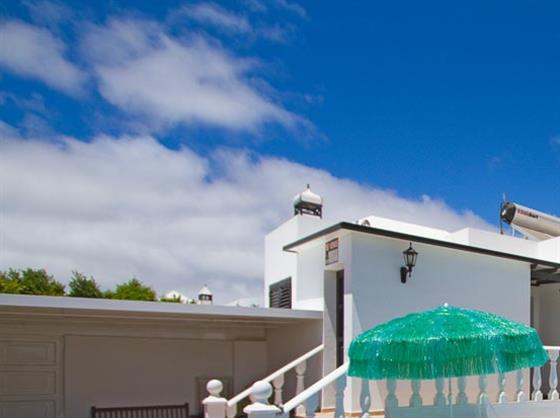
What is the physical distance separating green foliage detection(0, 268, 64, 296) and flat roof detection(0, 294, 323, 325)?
17022 millimetres

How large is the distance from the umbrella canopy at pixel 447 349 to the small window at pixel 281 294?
5.47 metres

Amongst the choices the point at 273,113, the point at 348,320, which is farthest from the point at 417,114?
the point at 348,320

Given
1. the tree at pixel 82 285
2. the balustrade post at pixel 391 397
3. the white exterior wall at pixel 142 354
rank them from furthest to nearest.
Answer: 1. the tree at pixel 82 285
2. the white exterior wall at pixel 142 354
3. the balustrade post at pixel 391 397

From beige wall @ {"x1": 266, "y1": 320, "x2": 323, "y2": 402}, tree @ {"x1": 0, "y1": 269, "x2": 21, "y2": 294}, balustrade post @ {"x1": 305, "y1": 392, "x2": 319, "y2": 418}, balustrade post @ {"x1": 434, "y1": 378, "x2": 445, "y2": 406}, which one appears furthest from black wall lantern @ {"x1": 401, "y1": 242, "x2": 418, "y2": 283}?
tree @ {"x1": 0, "y1": 269, "x2": 21, "y2": 294}

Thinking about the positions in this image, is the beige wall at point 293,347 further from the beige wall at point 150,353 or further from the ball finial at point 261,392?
the ball finial at point 261,392

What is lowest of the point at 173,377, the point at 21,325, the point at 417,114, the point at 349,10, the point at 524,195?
the point at 173,377

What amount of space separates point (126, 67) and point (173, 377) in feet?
19.0

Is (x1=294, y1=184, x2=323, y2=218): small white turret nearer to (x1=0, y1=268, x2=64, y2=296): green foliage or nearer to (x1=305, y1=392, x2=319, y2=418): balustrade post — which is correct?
(x1=305, y1=392, x2=319, y2=418): balustrade post

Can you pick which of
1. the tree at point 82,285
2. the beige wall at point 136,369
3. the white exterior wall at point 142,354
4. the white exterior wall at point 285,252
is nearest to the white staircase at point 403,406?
the white exterior wall at point 142,354

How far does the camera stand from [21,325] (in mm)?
10000

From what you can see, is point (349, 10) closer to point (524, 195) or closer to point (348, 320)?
point (348, 320)

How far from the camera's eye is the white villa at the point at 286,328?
349 inches

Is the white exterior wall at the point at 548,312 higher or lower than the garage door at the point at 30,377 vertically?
higher

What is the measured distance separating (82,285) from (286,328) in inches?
654
